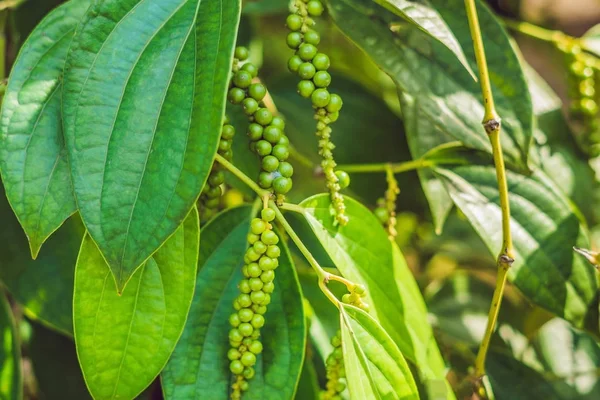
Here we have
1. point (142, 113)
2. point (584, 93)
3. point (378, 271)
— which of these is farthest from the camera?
point (584, 93)

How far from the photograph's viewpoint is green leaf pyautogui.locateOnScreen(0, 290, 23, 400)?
1.81 feet

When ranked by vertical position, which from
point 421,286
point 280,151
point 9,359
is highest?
point 280,151

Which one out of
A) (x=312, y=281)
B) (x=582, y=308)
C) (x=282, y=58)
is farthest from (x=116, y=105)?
(x=282, y=58)

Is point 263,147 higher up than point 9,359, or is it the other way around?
point 263,147

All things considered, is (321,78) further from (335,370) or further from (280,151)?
(335,370)

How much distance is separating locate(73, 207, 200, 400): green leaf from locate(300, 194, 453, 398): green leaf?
0.10 meters

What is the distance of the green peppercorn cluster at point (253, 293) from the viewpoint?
43 cm

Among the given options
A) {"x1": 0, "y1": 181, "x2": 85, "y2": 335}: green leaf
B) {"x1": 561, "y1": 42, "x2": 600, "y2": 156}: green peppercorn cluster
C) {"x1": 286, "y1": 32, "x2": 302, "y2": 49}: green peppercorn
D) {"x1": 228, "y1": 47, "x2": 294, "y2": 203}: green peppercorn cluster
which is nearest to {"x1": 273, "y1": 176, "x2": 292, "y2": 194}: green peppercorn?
{"x1": 228, "y1": 47, "x2": 294, "y2": 203}: green peppercorn cluster

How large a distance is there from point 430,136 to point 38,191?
1.16 ft

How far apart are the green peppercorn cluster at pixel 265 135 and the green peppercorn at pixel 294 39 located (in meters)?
0.04

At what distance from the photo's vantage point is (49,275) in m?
0.60

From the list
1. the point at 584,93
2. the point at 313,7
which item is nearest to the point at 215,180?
the point at 313,7

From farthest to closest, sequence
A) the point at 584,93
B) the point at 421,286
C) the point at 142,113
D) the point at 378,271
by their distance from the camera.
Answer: the point at 421,286 → the point at 584,93 → the point at 378,271 → the point at 142,113

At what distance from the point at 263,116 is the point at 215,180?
6 cm
